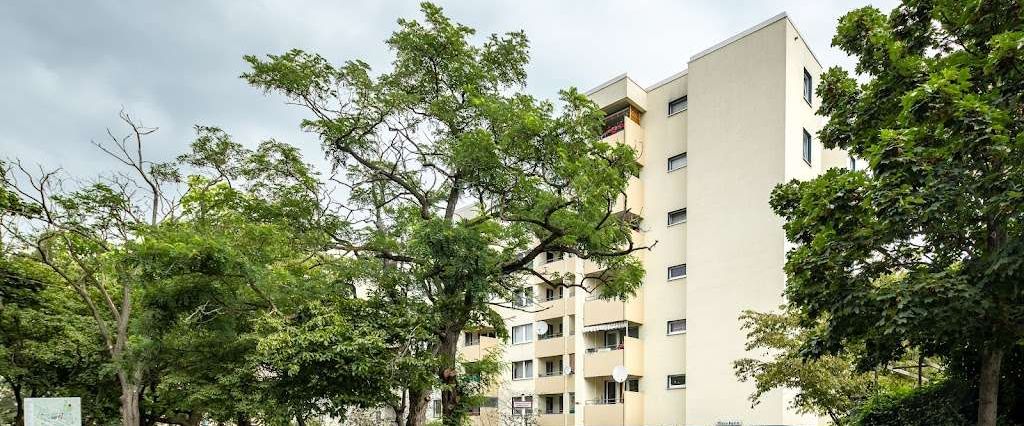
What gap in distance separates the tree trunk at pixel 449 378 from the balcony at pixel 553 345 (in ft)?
51.4

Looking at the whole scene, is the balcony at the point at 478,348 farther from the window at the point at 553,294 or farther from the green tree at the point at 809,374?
the green tree at the point at 809,374

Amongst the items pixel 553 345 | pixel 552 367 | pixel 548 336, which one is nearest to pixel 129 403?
pixel 553 345

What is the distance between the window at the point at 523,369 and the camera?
34.4 meters

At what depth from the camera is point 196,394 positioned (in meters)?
16.9

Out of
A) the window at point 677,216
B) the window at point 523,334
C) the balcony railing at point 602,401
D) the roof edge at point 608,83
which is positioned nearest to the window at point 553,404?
the balcony railing at point 602,401

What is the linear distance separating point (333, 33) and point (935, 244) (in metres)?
11.2

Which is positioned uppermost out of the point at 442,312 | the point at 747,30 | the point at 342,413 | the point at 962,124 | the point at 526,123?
the point at 747,30

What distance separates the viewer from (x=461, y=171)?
14758 mm

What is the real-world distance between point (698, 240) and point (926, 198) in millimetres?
18771

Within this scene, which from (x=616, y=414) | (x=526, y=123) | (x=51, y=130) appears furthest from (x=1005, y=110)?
(x=616, y=414)

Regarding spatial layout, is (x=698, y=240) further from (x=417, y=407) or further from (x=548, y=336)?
(x=417, y=407)

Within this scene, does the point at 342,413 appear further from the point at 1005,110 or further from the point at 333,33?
the point at 1005,110

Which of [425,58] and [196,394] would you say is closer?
[425,58]

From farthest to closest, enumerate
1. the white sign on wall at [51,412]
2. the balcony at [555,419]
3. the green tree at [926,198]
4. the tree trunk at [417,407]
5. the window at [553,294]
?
the window at [553,294] < the balcony at [555,419] < the tree trunk at [417,407] < the white sign on wall at [51,412] < the green tree at [926,198]
